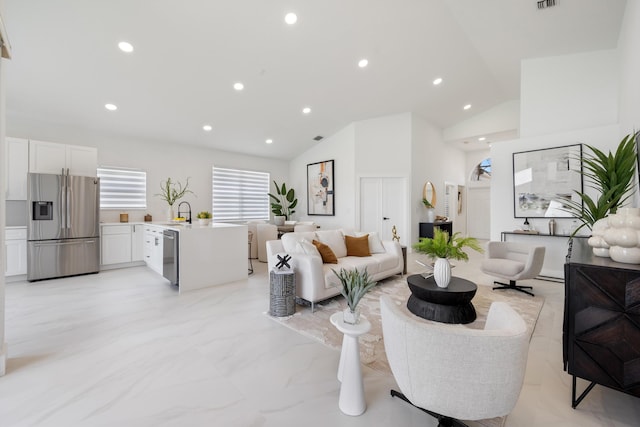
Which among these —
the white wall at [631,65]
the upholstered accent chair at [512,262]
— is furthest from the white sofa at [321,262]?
the white wall at [631,65]

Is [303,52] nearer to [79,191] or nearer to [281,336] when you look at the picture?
[281,336]

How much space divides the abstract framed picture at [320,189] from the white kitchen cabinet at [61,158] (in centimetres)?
490

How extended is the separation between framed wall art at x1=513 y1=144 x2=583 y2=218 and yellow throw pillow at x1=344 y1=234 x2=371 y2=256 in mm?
3057

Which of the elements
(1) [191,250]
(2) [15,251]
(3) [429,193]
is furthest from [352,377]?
(3) [429,193]

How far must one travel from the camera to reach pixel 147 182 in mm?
6082

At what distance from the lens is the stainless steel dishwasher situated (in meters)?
4.02

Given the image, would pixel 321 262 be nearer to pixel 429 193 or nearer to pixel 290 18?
pixel 290 18

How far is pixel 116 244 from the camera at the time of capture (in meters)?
5.36

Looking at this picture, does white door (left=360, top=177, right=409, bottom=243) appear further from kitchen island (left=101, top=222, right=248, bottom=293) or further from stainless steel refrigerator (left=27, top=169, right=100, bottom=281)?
stainless steel refrigerator (left=27, top=169, right=100, bottom=281)


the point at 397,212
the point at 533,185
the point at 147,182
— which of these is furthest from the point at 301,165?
the point at 533,185

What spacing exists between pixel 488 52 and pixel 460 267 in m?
3.98

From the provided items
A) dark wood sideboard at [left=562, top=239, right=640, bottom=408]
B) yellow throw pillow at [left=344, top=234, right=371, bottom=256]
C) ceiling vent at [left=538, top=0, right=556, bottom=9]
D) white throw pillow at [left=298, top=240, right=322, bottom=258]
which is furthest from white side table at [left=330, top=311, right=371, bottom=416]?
ceiling vent at [left=538, top=0, right=556, bottom=9]

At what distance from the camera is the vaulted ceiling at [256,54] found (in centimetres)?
340

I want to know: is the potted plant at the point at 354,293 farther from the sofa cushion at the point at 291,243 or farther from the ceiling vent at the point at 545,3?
the ceiling vent at the point at 545,3
